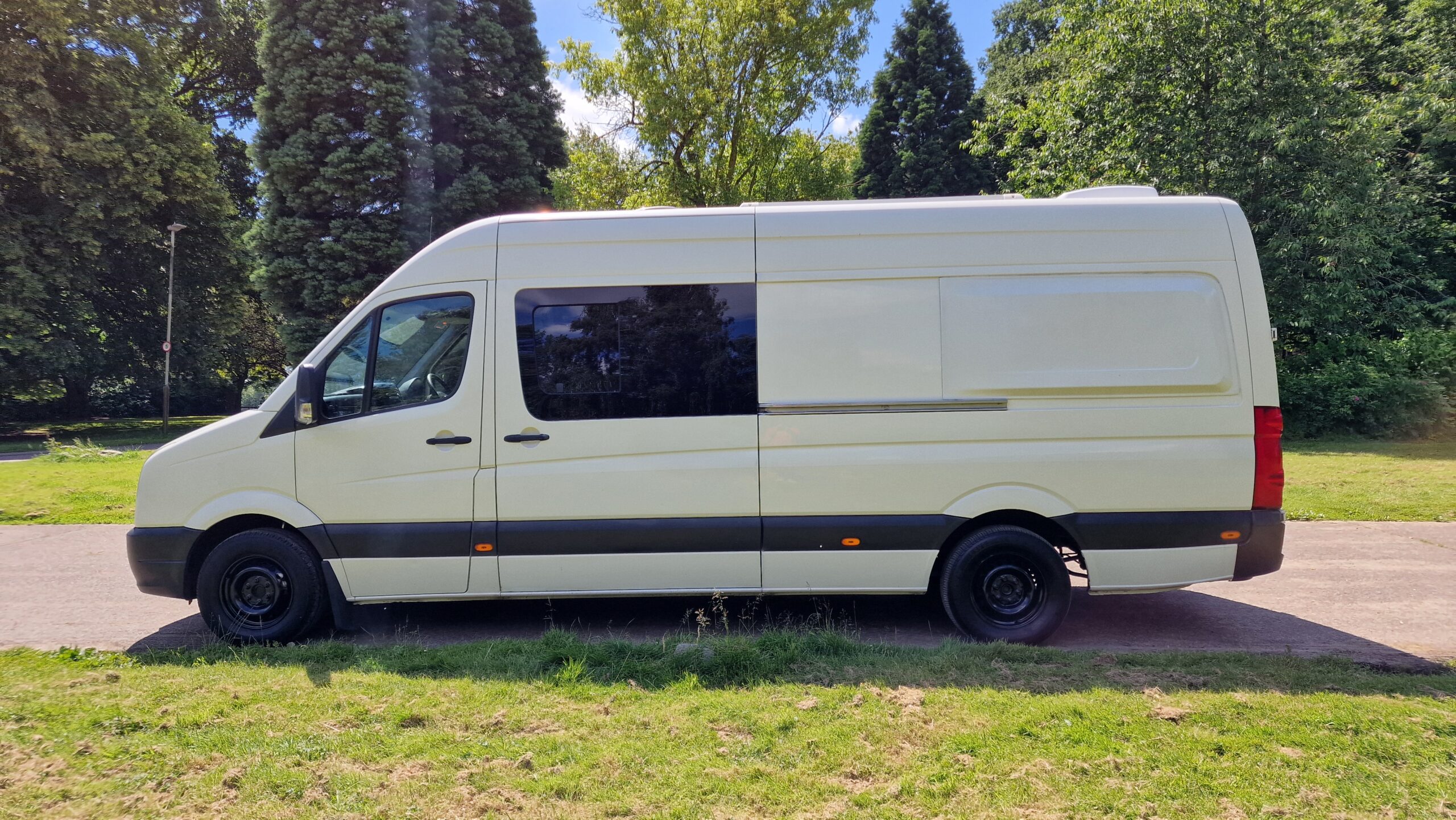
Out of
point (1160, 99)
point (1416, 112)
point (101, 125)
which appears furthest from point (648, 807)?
point (101, 125)

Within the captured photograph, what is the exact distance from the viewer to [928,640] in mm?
5375

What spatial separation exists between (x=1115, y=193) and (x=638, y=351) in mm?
3253

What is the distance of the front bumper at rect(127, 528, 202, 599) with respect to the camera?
5.32 meters

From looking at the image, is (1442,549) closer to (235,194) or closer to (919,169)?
(919,169)

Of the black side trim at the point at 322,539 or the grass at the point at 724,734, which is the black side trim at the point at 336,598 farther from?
the grass at the point at 724,734

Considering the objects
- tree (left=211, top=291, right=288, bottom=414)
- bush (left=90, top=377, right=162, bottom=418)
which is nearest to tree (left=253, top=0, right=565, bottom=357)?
tree (left=211, top=291, right=288, bottom=414)

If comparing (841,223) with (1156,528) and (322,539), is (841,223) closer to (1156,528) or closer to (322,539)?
(1156,528)

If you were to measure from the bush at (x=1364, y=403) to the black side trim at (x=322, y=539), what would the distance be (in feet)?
60.1

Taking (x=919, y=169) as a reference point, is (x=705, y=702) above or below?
below

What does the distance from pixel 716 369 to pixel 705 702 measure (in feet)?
6.64

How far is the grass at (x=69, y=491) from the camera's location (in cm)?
1015

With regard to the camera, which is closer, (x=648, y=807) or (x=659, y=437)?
(x=648, y=807)

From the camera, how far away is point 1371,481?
1178cm

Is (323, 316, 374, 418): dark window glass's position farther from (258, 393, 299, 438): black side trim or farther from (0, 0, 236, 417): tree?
(0, 0, 236, 417): tree
